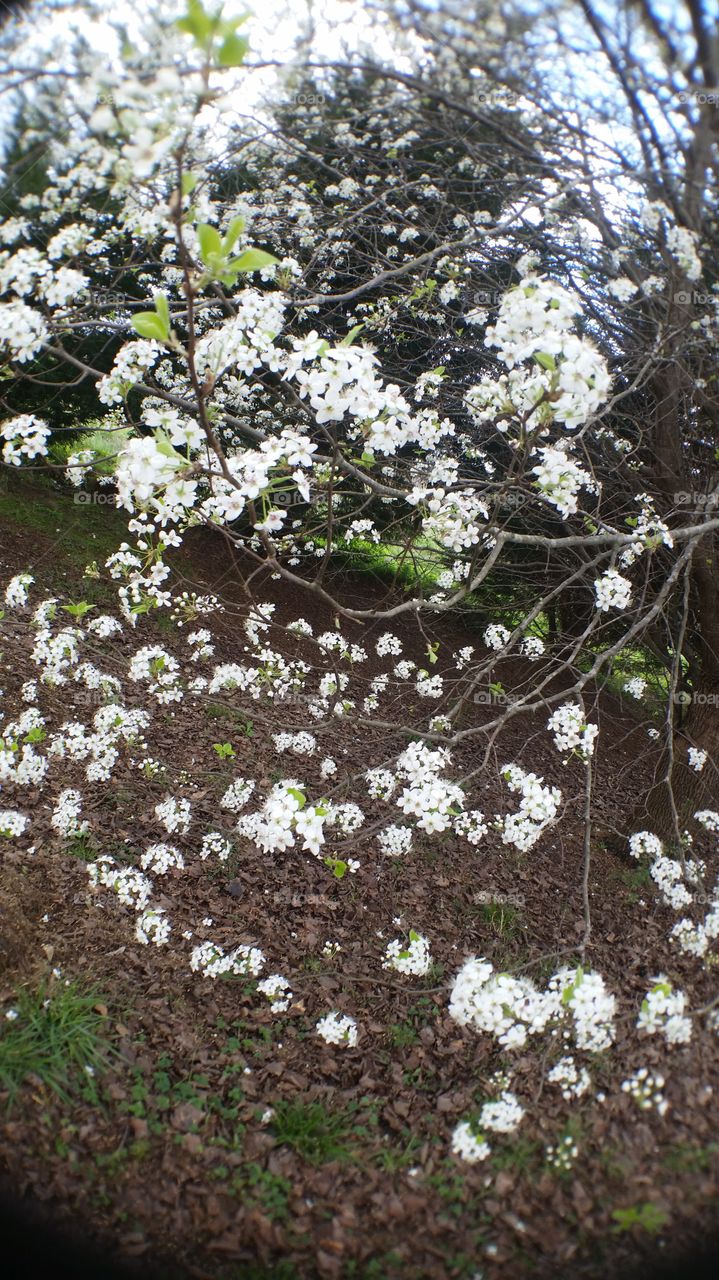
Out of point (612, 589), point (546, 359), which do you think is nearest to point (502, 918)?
point (612, 589)

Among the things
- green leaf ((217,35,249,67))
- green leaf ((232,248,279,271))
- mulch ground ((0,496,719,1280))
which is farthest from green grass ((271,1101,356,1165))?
green leaf ((217,35,249,67))

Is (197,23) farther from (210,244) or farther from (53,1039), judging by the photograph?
(53,1039)

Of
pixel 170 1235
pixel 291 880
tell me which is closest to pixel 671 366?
pixel 291 880

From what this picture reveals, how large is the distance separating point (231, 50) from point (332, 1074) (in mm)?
3353

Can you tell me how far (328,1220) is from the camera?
8.02 ft

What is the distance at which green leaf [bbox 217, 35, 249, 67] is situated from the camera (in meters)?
1.42

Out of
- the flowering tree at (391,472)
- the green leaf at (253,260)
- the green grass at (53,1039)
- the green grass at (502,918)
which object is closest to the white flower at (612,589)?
the flowering tree at (391,472)

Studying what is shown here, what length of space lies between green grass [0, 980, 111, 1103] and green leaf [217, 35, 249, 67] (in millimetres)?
3075

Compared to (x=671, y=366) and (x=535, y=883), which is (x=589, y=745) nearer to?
(x=535, y=883)

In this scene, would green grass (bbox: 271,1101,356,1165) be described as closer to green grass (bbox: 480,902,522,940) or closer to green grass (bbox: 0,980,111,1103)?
green grass (bbox: 0,980,111,1103)

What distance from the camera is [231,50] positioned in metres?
1.42

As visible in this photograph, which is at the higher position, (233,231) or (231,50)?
(231,50)

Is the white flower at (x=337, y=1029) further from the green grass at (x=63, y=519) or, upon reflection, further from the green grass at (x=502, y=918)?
the green grass at (x=63, y=519)

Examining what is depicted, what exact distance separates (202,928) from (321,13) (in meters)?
3.93
